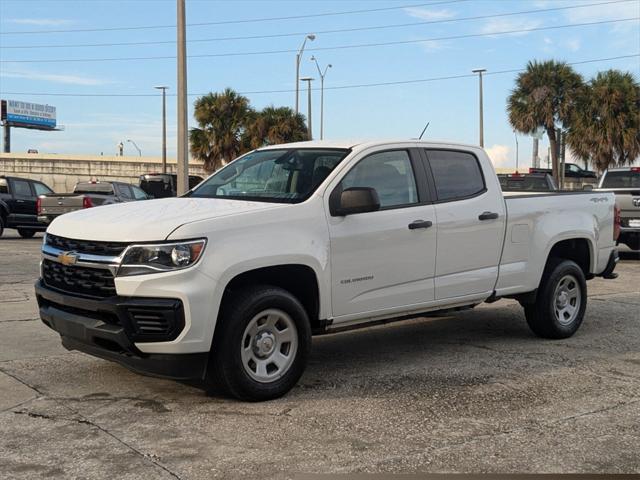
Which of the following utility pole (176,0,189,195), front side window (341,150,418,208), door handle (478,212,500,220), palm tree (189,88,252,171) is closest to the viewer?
front side window (341,150,418,208)

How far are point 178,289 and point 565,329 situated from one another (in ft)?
14.7

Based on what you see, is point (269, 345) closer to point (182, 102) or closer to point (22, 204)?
point (182, 102)

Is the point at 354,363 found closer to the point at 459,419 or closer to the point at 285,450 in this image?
the point at 459,419

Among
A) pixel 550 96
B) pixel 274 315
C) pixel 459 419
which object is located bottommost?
pixel 459 419

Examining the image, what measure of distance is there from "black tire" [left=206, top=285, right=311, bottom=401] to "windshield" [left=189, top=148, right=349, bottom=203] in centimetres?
83

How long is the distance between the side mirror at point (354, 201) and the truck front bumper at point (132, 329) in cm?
147

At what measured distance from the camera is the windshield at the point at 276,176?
19.3 ft

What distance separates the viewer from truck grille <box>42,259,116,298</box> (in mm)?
5004

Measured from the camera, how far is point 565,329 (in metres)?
7.71

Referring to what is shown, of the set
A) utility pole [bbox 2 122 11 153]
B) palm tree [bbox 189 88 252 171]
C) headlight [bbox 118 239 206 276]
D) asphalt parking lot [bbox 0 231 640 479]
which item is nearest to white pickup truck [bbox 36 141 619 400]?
headlight [bbox 118 239 206 276]

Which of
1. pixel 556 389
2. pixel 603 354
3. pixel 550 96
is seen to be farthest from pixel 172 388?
pixel 550 96

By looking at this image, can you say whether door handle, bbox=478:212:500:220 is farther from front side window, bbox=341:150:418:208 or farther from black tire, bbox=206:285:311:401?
black tire, bbox=206:285:311:401

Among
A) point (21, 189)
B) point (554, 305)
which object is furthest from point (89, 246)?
point (21, 189)

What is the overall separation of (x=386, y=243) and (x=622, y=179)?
1259 cm
